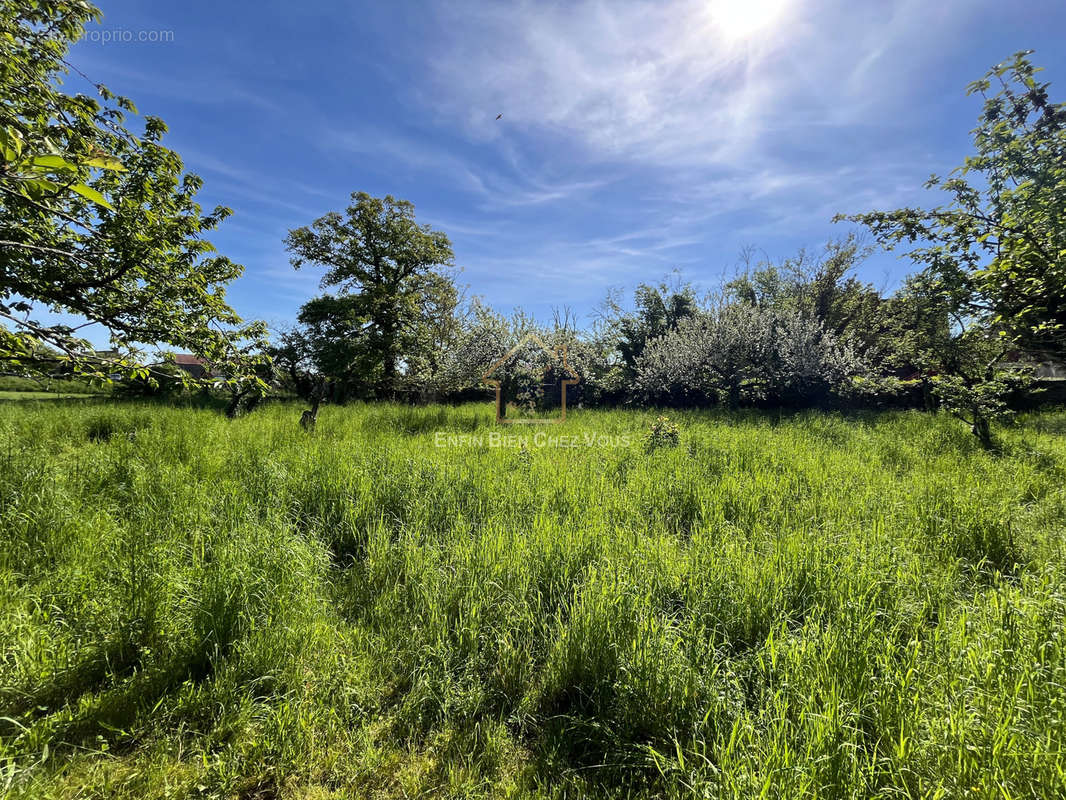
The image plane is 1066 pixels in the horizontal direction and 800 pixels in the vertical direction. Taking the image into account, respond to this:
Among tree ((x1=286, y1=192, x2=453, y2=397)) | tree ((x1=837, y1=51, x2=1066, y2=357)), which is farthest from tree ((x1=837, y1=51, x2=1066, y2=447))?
tree ((x1=286, y1=192, x2=453, y2=397))

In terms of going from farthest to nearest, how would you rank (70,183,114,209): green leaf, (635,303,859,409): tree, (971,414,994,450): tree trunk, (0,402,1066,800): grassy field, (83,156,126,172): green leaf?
(635,303,859,409): tree → (971,414,994,450): tree trunk → (0,402,1066,800): grassy field → (83,156,126,172): green leaf → (70,183,114,209): green leaf

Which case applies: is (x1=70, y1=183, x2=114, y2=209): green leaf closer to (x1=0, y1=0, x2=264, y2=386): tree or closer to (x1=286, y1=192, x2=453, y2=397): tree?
(x1=0, y1=0, x2=264, y2=386): tree

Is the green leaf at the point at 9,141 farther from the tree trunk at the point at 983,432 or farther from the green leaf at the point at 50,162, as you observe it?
the tree trunk at the point at 983,432

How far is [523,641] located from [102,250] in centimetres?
445

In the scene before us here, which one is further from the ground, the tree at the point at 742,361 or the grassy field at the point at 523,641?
the tree at the point at 742,361

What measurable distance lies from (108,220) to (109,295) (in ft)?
2.55

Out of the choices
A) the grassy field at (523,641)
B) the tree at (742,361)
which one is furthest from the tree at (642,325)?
the grassy field at (523,641)

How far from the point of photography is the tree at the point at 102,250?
290 cm

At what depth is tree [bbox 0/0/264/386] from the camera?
290 centimetres

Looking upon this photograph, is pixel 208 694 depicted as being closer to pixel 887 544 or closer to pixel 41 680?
pixel 41 680

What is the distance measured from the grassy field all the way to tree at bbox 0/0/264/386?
4.59 ft

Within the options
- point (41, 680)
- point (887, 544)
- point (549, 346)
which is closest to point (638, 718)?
point (887, 544)

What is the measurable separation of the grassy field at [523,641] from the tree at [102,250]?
55.1 inches

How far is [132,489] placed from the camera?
3.81m
